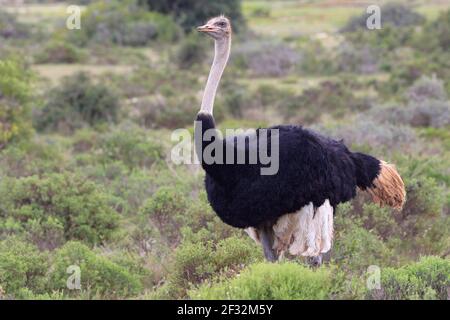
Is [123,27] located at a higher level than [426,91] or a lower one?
higher

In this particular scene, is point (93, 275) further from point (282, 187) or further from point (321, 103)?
point (321, 103)

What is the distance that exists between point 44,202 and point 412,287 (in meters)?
4.05

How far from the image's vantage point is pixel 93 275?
6.11 meters

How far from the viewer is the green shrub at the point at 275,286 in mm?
4531

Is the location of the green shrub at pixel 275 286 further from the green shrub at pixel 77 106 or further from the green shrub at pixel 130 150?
the green shrub at pixel 77 106

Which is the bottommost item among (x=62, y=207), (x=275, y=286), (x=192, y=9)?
(x=62, y=207)

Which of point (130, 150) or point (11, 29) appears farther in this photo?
point (11, 29)

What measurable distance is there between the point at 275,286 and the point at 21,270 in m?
→ 2.19

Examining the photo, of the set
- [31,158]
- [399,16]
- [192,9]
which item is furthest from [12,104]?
[399,16]

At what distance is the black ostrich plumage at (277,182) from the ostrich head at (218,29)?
0.66 metres

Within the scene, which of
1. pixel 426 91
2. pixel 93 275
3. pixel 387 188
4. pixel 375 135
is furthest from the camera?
pixel 426 91

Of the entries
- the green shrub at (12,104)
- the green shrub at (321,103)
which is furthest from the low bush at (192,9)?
the green shrub at (12,104)

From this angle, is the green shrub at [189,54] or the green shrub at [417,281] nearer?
the green shrub at [417,281]

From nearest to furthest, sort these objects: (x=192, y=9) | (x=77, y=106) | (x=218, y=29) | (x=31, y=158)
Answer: (x=218, y=29) → (x=31, y=158) → (x=77, y=106) → (x=192, y=9)
